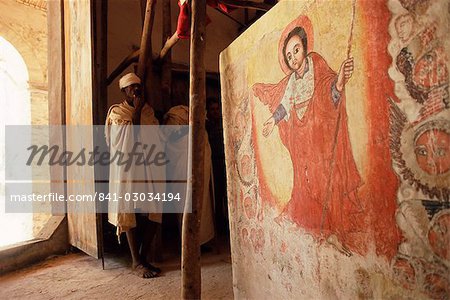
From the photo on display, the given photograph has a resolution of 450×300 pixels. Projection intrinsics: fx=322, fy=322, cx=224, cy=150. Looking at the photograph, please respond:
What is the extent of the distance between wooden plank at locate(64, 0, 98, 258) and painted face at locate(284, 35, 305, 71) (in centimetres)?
274

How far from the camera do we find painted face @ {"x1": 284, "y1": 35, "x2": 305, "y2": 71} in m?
1.62

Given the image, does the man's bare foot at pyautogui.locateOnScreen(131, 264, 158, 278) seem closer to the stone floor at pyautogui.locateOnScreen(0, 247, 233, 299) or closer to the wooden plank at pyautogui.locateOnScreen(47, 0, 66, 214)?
the stone floor at pyautogui.locateOnScreen(0, 247, 233, 299)

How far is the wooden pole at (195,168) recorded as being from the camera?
7.18ft

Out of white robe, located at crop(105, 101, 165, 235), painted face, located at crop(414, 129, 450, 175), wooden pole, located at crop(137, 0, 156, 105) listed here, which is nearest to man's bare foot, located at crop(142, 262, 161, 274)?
white robe, located at crop(105, 101, 165, 235)

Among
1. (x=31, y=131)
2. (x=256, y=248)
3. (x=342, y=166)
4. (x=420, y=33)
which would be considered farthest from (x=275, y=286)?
(x=31, y=131)

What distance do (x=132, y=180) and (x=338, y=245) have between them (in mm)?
2432

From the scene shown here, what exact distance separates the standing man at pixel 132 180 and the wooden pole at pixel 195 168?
1268mm

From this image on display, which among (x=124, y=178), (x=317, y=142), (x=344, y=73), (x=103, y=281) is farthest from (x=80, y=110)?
(x=344, y=73)

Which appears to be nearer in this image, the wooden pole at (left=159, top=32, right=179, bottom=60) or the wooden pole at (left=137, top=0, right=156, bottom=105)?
the wooden pole at (left=159, top=32, right=179, bottom=60)

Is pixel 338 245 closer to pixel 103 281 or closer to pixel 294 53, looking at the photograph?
pixel 294 53

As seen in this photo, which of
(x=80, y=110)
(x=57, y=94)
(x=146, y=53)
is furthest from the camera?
(x=57, y=94)

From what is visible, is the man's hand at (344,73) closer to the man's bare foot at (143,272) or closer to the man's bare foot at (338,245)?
the man's bare foot at (338,245)

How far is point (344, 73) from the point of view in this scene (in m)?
1.37

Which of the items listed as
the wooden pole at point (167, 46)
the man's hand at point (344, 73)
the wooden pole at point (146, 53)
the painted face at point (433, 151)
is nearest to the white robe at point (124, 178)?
the wooden pole at point (146, 53)
